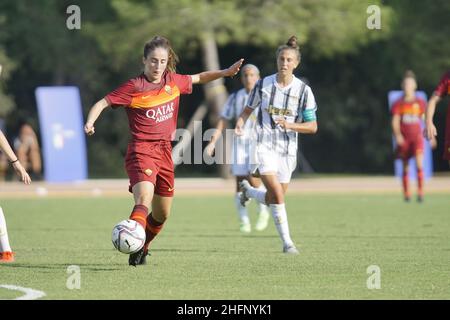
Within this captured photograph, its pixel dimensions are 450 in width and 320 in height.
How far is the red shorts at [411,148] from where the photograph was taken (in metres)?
20.7

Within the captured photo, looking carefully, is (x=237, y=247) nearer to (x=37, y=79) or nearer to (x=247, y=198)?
(x=247, y=198)

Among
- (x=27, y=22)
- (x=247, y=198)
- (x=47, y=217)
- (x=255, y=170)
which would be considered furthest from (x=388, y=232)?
(x=27, y=22)

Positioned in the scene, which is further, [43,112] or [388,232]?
[43,112]

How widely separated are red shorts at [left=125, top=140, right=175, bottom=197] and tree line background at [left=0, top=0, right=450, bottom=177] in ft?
74.9

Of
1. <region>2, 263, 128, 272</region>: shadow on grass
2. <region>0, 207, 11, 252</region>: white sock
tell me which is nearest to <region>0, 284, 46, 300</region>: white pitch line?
<region>2, 263, 128, 272</region>: shadow on grass

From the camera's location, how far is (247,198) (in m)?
13.1

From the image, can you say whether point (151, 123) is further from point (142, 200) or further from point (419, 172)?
point (419, 172)

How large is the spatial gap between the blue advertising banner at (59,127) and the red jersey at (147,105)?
17127mm

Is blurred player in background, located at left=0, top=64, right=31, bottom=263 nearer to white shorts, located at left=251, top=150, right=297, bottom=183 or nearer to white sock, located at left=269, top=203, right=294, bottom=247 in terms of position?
white shorts, located at left=251, top=150, right=297, bottom=183

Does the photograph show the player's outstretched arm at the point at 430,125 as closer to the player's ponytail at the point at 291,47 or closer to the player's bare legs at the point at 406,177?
the player's ponytail at the point at 291,47

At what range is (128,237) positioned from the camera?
29.8ft

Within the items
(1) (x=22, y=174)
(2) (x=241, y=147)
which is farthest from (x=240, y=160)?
(1) (x=22, y=174)

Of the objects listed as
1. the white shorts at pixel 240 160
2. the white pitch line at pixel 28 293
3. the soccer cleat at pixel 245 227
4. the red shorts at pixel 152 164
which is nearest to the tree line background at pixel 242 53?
the white shorts at pixel 240 160
